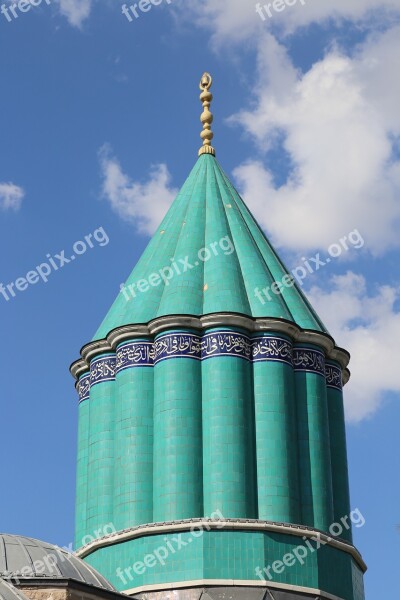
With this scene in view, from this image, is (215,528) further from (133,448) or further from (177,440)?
(133,448)

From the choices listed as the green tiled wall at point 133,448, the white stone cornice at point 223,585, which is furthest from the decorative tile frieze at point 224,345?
the white stone cornice at point 223,585

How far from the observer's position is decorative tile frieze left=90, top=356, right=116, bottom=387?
67.2ft

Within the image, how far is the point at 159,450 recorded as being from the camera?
747 inches

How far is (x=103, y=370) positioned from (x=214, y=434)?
2.71m

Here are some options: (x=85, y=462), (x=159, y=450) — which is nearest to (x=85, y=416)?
(x=85, y=462)

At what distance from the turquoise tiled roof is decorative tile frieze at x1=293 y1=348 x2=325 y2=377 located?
0.45 m

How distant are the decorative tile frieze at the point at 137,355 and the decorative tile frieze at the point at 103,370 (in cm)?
36

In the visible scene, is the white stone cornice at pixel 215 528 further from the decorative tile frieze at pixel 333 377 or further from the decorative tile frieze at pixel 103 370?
the decorative tile frieze at pixel 333 377

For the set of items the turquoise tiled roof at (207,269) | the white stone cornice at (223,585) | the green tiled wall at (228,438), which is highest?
the turquoise tiled roof at (207,269)

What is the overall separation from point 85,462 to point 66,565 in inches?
210

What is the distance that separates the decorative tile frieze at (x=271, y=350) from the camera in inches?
776

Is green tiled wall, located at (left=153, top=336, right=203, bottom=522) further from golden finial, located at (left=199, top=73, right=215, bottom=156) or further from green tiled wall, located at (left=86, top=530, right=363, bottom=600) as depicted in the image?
golden finial, located at (left=199, top=73, right=215, bottom=156)

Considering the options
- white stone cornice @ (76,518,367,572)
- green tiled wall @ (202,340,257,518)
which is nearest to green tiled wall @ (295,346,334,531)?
white stone cornice @ (76,518,367,572)

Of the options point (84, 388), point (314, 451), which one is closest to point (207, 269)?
point (84, 388)
